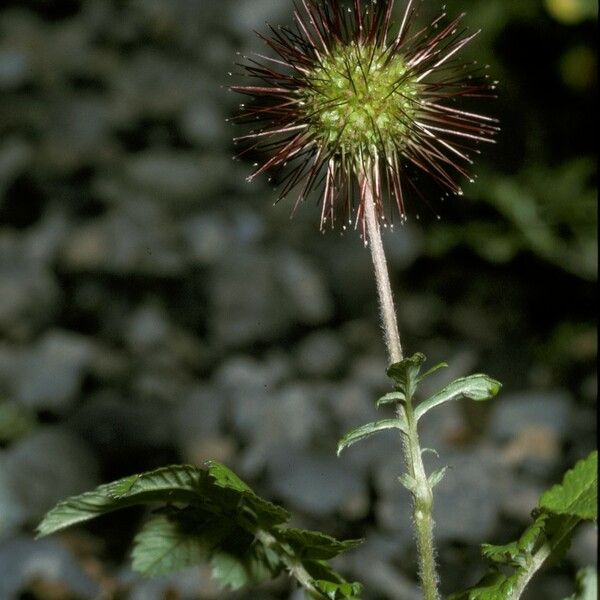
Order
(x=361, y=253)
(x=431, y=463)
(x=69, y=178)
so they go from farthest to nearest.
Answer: (x=69, y=178) → (x=361, y=253) → (x=431, y=463)

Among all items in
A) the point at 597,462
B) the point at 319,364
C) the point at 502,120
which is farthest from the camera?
the point at 502,120

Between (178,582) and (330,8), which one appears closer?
(330,8)

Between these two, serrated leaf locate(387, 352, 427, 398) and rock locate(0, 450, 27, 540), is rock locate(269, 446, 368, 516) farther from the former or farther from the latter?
serrated leaf locate(387, 352, 427, 398)

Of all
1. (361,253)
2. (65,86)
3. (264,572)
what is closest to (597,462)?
(264,572)

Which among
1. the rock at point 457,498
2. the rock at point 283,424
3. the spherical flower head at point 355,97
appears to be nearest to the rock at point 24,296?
the rock at point 283,424

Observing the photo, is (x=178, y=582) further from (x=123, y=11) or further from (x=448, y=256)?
(x=123, y=11)

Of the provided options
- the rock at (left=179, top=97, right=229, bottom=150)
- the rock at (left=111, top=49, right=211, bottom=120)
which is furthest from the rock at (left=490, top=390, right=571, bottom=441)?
the rock at (left=111, top=49, right=211, bottom=120)

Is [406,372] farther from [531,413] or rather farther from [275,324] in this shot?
[275,324]
